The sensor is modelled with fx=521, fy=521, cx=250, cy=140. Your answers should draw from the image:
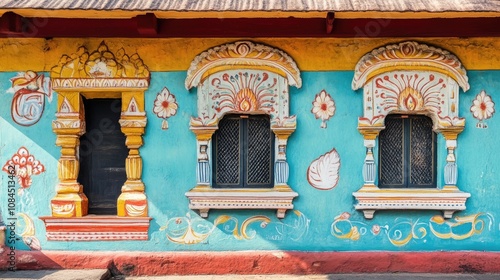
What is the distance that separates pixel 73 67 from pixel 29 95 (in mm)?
592

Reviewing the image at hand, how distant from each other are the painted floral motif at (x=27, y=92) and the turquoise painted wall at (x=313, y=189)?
0.08 meters

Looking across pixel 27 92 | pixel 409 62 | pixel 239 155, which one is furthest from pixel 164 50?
pixel 409 62

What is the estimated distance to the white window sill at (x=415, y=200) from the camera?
5758mm

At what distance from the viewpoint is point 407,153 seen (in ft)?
19.5

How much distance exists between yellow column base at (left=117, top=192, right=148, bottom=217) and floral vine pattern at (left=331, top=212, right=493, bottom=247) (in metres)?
2.19

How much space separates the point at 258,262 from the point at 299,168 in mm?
1144

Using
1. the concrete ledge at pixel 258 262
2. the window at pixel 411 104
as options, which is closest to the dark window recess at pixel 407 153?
the window at pixel 411 104

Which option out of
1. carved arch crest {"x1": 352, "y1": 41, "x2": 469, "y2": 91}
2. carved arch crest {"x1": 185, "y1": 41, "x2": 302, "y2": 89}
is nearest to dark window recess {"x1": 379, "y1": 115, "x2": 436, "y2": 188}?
carved arch crest {"x1": 352, "y1": 41, "x2": 469, "y2": 91}

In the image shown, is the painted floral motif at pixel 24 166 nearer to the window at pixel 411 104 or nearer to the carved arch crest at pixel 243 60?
the carved arch crest at pixel 243 60

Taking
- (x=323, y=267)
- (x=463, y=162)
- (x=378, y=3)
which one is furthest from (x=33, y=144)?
(x=463, y=162)

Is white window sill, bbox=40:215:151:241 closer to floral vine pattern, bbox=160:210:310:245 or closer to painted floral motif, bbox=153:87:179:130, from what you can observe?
floral vine pattern, bbox=160:210:310:245

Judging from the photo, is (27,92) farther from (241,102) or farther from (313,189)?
(313,189)

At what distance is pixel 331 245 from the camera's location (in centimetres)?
589

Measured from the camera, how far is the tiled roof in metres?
5.12
